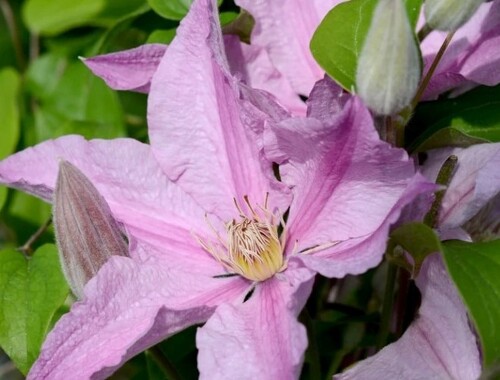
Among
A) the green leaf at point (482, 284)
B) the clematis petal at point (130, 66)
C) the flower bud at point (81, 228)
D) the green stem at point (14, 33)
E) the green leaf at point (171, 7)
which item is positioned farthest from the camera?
the green stem at point (14, 33)

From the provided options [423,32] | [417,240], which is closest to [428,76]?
[423,32]

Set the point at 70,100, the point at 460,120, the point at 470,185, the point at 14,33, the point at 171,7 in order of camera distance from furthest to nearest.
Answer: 1. the point at 14,33
2. the point at 70,100
3. the point at 171,7
4. the point at 460,120
5. the point at 470,185

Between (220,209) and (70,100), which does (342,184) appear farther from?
(70,100)

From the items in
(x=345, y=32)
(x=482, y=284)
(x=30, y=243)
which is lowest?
(x=30, y=243)

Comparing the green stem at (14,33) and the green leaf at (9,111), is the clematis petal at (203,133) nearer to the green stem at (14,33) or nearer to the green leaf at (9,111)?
the green leaf at (9,111)

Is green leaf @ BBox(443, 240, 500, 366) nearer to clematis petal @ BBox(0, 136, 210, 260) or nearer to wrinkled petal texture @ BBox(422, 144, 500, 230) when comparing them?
wrinkled petal texture @ BBox(422, 144, 500, 230)

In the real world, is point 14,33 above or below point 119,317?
below

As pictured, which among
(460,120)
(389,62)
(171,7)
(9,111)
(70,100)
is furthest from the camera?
(70,100)

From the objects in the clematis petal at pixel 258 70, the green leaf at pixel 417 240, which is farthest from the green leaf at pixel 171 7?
the green leaf at pixel 417 240

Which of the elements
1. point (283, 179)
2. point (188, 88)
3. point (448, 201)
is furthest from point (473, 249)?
point (188, 88)
